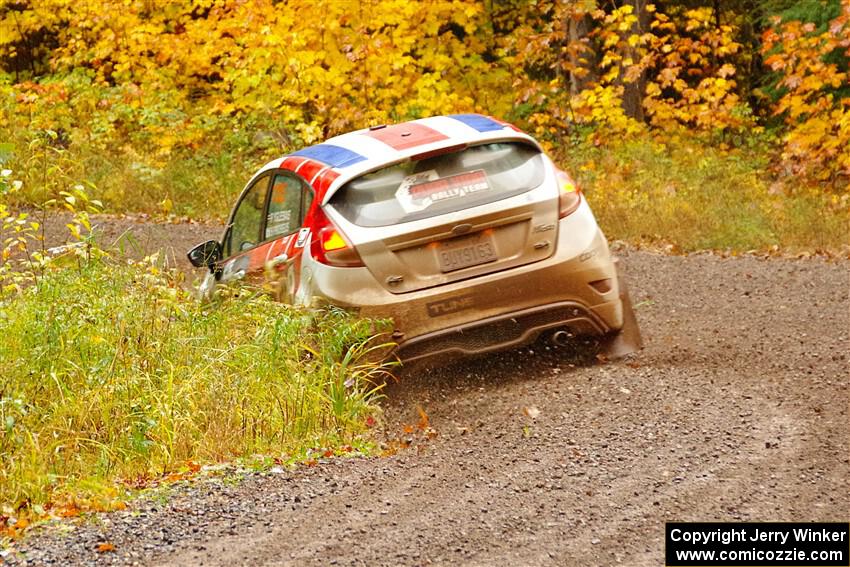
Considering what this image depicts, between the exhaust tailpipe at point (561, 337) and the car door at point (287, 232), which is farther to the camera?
the exhaust tailpipe at point (561, 337)

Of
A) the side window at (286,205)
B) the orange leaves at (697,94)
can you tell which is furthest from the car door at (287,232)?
the orange leaves at (697,94)

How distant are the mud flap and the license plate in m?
1.08

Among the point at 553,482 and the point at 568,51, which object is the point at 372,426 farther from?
the point at 568,51

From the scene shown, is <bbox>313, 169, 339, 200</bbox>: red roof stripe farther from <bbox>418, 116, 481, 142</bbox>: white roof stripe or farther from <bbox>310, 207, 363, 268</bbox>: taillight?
<bbox>418, 116, 481, 142</bbox>: white roof stripe

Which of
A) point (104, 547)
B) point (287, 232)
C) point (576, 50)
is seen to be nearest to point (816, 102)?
point (576, 50)

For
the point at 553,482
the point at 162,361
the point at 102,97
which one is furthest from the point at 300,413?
the point at 102,97

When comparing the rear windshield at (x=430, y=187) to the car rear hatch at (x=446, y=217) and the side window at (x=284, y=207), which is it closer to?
the car rear hatch at (x=446, y=217)

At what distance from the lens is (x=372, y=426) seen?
6676 mm

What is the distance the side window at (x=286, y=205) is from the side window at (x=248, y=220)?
204 mm

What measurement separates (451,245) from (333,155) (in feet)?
3.62

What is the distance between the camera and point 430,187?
7250 millimetres

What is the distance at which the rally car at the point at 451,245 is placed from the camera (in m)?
7.11

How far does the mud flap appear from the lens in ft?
26.2

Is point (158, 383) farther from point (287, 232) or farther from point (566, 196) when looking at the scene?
point (566, 196)
